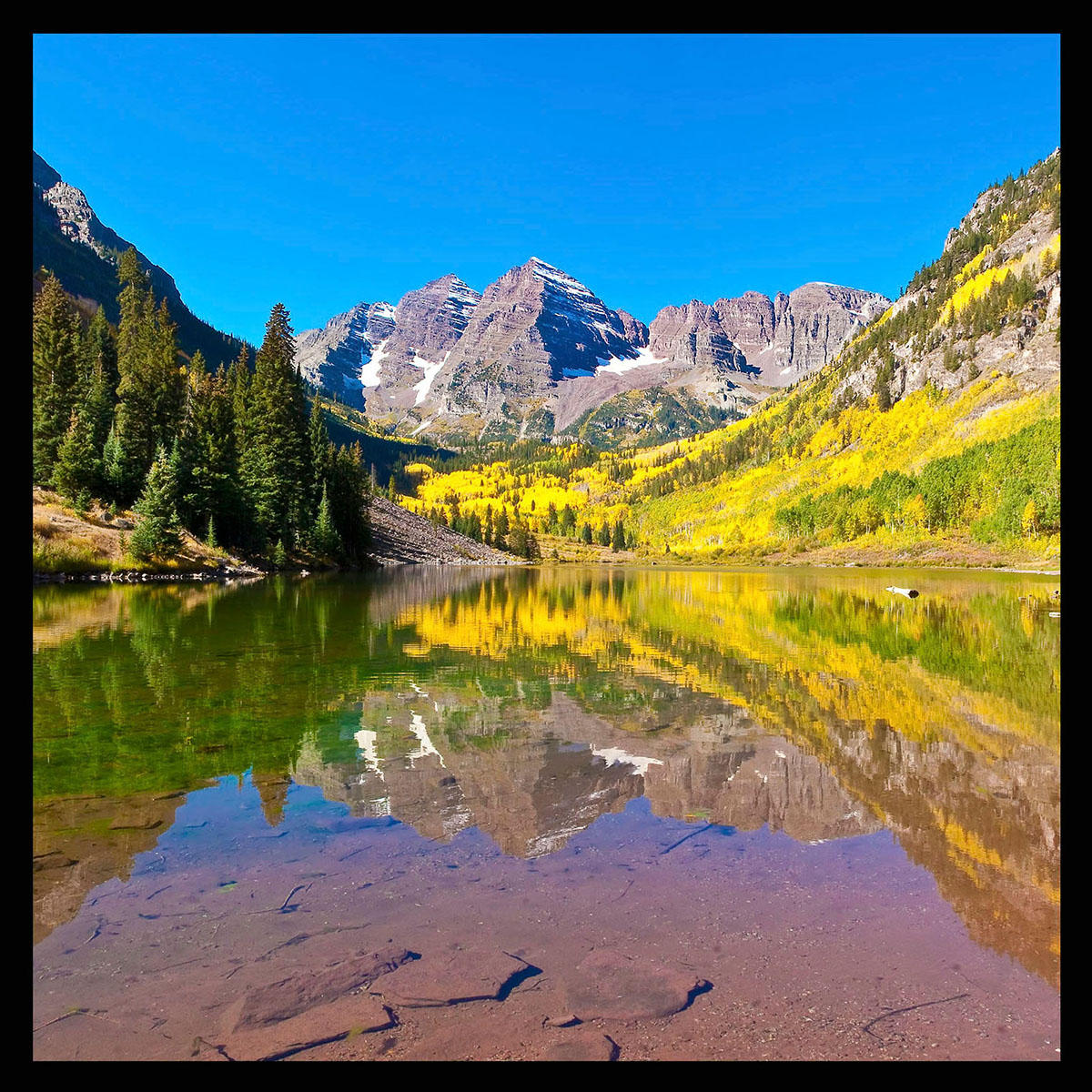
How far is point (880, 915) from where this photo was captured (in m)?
7.51

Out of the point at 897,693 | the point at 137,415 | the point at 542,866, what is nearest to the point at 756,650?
the point at 897,693

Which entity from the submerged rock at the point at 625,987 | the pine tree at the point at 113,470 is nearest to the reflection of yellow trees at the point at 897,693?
the submerged rock at the point at 625,987

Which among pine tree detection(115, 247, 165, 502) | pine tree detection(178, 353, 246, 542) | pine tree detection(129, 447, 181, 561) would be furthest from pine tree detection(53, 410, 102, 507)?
pine tree detection(178, 353, 246, 542)

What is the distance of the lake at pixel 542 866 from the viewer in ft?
Answer: 18.7

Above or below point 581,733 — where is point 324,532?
above

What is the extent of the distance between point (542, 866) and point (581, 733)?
6.36 meters

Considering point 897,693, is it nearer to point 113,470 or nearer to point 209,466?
point 113,470

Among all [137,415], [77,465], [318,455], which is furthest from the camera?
[318,455]

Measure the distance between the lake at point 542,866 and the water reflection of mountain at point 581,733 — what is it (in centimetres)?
Result: 9

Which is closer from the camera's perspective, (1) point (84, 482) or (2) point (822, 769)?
(2) point (822, 769)

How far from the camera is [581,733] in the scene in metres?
15.0
